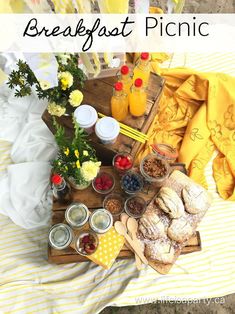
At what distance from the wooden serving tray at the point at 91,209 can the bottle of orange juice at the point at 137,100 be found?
0.34m

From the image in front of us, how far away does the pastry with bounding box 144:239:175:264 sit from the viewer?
1483 millimetres

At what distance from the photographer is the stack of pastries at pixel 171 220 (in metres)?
1.50

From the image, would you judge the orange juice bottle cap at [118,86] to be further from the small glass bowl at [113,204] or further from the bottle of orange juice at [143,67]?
the small glass bowl at [113,204]

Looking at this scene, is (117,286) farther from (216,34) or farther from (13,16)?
(216,34)

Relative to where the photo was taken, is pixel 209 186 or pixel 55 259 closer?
pixel 55 259

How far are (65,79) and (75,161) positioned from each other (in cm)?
41

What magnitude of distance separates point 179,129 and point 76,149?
810mm

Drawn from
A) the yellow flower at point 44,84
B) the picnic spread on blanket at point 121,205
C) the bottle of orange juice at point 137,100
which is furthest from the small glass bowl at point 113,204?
the yellow flower at point 44,84

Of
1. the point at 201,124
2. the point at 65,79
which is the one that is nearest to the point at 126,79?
the point at 65,79

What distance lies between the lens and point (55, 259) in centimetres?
152

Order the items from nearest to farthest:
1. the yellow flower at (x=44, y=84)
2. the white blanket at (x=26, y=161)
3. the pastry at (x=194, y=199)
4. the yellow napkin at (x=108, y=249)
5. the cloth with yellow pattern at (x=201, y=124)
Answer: the yellow flower at (x=44, y=84)
the yellow napkin at (x=108, y=249)
the pastry at (x=194, y=199)
the white blanket at (x=26, y=161)
the cloth with yellow pattern at (x=201, y=124)

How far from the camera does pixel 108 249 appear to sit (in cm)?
146

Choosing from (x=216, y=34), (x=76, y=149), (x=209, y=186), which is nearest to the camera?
(x=76, y=149)

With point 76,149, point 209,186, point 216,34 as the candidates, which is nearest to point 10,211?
point 76,149
